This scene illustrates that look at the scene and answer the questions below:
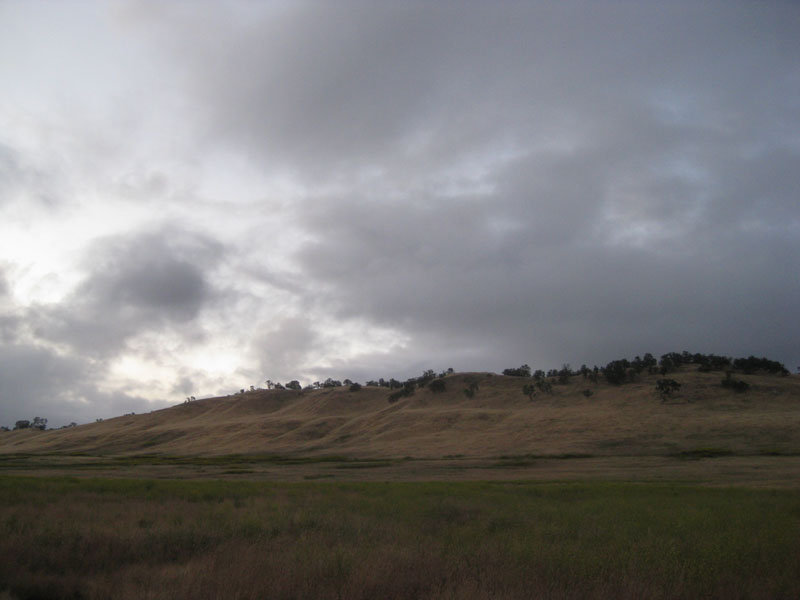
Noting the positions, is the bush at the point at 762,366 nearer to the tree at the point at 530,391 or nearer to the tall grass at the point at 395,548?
the tree at the point at 530,391

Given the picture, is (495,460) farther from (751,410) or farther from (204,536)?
(204,536)

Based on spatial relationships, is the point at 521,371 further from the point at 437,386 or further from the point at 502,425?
the point at 502,425

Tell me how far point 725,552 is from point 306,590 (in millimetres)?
9579

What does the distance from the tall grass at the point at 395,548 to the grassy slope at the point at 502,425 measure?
51.2 m

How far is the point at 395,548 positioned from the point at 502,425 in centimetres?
8615

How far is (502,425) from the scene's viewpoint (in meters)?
94.7

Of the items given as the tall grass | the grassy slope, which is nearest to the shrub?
the grassy slope

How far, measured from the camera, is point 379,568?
1018 centimetres

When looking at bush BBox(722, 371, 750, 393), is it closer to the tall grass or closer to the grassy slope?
the grassy slope

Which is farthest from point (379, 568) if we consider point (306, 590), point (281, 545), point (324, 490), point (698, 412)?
point (698, 412)

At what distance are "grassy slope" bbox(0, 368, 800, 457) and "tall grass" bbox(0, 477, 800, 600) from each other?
5120cm

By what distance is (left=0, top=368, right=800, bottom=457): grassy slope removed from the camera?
69625mm

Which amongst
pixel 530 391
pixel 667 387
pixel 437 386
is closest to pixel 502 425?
pixel 530 391

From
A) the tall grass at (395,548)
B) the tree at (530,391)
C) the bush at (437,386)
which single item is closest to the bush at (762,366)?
the tree at (530,391)
